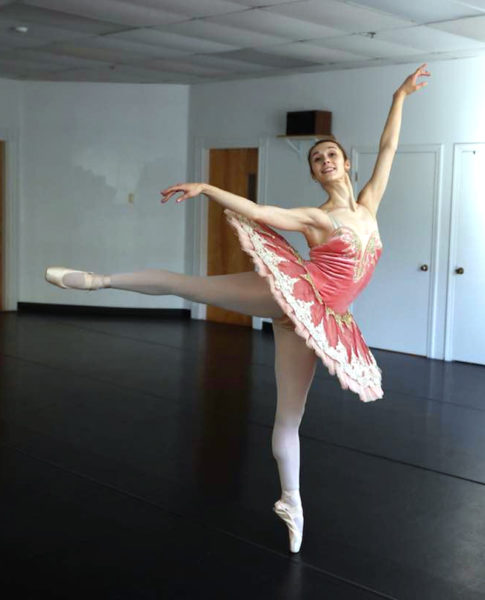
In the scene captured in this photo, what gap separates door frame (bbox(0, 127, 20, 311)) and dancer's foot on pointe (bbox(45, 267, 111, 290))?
7325mm

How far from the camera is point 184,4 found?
6047mm

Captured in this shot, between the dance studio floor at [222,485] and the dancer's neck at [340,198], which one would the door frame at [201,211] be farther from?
the dancer's neck at [340,198]

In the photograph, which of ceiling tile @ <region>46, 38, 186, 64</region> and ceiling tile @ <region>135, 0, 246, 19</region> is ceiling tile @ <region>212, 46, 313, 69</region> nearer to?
ceiling tile @ <region>46, 38, 186, 64</region>

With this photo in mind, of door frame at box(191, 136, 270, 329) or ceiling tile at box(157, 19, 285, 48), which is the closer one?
ceiling tile at box(157, 19, 285, 48)

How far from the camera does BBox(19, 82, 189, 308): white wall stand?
10.3 m

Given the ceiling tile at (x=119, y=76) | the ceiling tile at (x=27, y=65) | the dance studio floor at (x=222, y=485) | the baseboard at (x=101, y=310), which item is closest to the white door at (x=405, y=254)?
the dance studio floor at (x=222, y=485)

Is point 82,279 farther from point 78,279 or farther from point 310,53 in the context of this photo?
point 310,53

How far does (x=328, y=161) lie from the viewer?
3.31 m

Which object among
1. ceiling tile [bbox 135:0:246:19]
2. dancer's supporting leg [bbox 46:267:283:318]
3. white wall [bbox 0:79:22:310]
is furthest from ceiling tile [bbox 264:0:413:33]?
white wall [bbox 0:79:22:310]

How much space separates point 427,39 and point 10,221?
5795 millimetres

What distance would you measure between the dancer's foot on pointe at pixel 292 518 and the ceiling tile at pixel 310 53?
4.98m

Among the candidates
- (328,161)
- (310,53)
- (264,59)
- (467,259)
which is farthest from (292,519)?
(264,59)

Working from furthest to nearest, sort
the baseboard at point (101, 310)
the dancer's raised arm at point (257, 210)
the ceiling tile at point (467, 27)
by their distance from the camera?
the baseboard at point (101, 310)
the ceiling tile at point (467, 27)
the dancer's raised arm at point (257, 210)

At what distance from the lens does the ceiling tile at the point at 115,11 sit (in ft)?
20.0
